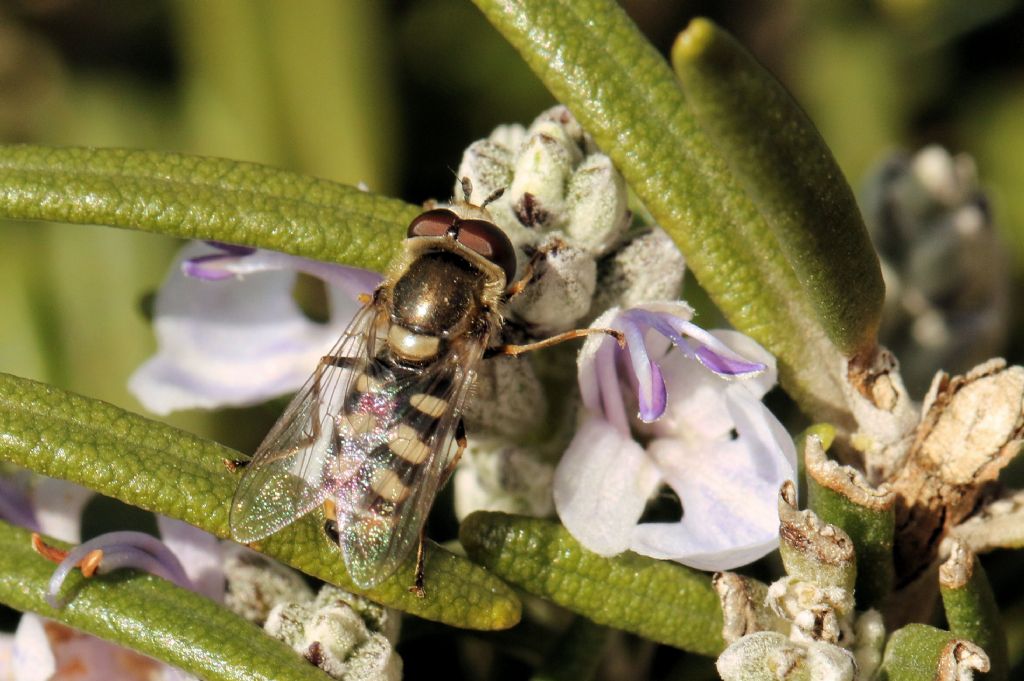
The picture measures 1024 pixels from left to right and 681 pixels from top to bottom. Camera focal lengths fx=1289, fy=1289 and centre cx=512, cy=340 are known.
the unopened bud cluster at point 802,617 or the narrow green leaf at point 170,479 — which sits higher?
the narrow green leaf at point 170,479

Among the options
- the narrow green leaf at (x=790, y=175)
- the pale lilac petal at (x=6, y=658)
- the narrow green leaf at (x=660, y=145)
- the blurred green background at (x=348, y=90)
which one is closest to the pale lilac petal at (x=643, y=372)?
the narrow green leaf at (x=660, y=145)

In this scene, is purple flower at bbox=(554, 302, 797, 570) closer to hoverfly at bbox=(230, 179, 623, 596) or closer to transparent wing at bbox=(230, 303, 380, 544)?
hoverfly at bbox=(230, 179, 623, 596)

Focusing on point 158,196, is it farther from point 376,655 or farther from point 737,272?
point 737,272

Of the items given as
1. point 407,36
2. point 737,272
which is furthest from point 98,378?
point 737,272

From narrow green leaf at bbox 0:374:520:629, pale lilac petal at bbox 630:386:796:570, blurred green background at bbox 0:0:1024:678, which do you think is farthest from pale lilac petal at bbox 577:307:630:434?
blurred green background at bbox 0:0:1024:678

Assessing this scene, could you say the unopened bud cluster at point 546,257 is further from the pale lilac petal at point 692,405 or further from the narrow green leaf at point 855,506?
the narrow green leaf at point 855,506

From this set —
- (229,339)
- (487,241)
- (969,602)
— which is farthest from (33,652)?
(969,602)

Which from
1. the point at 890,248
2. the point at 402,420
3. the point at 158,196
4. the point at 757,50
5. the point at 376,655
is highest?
the point at 757,50
